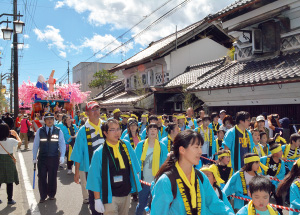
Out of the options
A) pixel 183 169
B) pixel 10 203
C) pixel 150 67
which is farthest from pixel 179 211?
pixel 150 67

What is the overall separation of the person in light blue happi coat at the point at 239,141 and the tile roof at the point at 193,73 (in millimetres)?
10075

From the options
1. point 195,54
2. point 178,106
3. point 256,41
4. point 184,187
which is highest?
point 195,54

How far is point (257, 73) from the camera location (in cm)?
1128

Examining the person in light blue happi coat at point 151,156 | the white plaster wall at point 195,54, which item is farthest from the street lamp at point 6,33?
the person in light blue happi coat at point 151,156

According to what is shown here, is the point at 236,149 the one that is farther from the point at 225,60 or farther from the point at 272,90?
the point at 225,60

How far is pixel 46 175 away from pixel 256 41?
10074 mm

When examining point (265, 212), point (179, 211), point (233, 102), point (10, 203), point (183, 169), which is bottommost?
point (10, 203)

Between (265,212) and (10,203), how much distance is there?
5.48 m

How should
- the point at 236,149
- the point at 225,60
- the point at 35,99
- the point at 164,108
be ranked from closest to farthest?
the point at 236,149 < the point at 225,60 < the point at 164,108 < the point at 35,99

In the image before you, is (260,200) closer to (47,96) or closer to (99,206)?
(99,206)

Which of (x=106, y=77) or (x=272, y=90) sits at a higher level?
(x=106, y=77)

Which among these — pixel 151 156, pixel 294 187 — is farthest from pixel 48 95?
pixel 294 187

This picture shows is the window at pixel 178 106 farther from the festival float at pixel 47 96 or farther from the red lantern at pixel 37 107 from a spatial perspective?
the red lantern at pixel 37 107

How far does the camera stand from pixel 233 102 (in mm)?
12234
